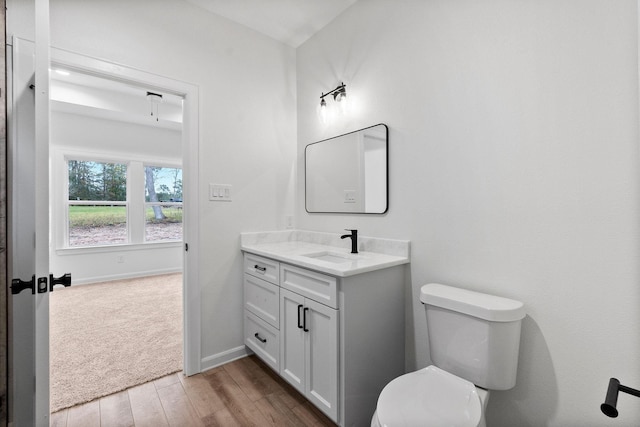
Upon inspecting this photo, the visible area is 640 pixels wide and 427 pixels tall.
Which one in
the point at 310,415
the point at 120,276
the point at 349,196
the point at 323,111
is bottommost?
the point at 310,415

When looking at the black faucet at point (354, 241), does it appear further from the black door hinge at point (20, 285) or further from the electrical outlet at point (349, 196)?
the black door hinge at point (20, 285)

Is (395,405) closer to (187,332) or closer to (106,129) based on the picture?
(187,332)

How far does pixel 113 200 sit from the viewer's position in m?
4.60

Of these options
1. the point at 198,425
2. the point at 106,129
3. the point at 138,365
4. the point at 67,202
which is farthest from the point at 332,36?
the point at 67,202

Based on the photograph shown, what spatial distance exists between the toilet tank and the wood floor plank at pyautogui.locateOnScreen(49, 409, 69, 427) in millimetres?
1973

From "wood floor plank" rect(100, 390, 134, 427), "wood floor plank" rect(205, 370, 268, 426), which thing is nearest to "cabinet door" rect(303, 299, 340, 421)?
"wood floor plank" rect(205, 370, 268, 426)

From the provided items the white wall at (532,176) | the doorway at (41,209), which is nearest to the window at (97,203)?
the doorway at (41,209)

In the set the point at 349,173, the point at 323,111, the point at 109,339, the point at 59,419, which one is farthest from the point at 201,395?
the point at 323,111

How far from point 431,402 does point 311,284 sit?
757 mm

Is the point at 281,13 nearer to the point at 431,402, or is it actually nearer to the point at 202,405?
the point at 431,402

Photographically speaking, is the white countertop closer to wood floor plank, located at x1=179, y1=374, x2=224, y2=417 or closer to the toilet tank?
the toilet tank

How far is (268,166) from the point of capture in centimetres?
246

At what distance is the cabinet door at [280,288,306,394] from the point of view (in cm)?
167

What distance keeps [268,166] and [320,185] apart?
0.47 metres
